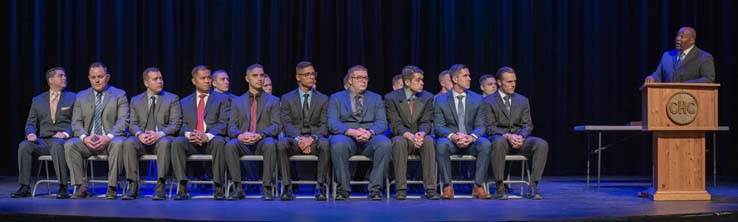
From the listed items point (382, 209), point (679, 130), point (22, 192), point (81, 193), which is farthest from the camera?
point (22, 192)

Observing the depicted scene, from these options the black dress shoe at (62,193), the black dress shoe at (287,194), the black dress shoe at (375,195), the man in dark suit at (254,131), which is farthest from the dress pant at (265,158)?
the black dress shoe at (62,193)

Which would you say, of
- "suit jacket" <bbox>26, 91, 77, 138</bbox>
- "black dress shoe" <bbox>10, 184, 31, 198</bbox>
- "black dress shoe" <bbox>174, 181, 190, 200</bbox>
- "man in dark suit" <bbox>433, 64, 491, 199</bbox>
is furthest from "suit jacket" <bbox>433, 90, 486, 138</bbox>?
"black dress shoe" <bbox>10, 184, 31, 198</bbox>

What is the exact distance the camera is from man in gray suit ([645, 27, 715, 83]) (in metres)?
7.35

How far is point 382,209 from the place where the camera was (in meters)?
6.11

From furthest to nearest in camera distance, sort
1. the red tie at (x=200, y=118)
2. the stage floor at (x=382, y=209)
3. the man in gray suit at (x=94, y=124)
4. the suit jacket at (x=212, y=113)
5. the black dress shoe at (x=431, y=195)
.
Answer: the red tie at (x=200, y=118) < the suit jacket at (x=212, y=113) < the man in gray suit at (x=94, y=124) < the black dress shoe at (x=431, y=195) < the stage floor at (x=382, y=209)

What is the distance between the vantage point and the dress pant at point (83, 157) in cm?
719

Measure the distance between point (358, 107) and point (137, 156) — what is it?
1.86 meters

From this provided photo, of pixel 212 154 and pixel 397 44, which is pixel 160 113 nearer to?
pixel 212 154

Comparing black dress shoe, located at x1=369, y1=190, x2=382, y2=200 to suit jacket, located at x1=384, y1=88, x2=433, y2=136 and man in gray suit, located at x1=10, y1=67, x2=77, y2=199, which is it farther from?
man in gray suit, located at x1=10, y1=67, x2=77, y2=199

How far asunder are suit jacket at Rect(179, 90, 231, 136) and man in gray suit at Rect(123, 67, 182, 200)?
79 millimetres

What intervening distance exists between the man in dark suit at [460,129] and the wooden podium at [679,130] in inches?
51.8

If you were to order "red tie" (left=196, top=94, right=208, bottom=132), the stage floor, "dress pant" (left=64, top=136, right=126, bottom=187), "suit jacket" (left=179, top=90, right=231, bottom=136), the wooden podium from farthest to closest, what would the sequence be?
"red tie" (left=196, top=94, right=208, bottom=132)
"suit jacket" (left=179, top=90, right=231, bottom=136)
"dress pant" (left=64, top=136, right=126, bottom=187)
the wooden podium
the stage floor

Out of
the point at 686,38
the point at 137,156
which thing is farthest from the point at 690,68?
the point at 137,156

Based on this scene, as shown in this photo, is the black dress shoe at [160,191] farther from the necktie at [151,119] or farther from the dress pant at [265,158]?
the necktie at [151,119]
